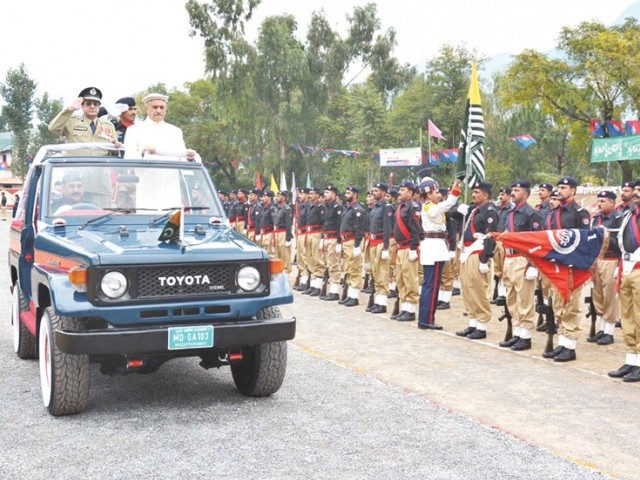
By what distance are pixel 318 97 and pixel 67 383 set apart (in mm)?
44865

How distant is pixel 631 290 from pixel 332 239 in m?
7.14

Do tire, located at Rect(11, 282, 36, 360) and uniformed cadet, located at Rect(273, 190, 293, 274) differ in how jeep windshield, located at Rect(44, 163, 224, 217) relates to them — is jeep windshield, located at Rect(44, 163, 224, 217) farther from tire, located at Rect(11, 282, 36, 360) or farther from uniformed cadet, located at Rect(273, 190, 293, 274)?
uniformed cadet, located at Rect(273, 190, 293, 274)

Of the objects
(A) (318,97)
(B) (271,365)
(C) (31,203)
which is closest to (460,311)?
(B) (271,365)

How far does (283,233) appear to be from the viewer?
53.4 feet

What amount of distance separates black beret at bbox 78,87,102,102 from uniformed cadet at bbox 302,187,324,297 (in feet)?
21.6

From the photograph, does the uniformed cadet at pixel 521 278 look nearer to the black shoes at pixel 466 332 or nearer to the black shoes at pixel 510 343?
the black shoes at pixel 510 343

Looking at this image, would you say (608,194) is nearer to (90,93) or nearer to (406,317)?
(406,317)

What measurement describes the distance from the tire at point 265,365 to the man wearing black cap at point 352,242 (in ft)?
21.5

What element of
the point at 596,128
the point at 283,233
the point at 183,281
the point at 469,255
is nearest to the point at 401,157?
the point at 596,128

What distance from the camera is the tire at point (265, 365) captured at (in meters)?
5.78

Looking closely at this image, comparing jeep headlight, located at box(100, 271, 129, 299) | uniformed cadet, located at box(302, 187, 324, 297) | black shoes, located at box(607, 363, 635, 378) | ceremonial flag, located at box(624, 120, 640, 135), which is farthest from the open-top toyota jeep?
ceremonial flag, located at box(624, 120, 640, 135)

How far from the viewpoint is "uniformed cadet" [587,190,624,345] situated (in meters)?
9.41

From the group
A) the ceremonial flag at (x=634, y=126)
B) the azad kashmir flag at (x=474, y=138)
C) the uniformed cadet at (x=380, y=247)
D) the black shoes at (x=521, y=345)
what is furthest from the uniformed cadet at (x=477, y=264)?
the ceremonial flag at (x=634, y=126)

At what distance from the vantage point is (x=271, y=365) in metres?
5.79
